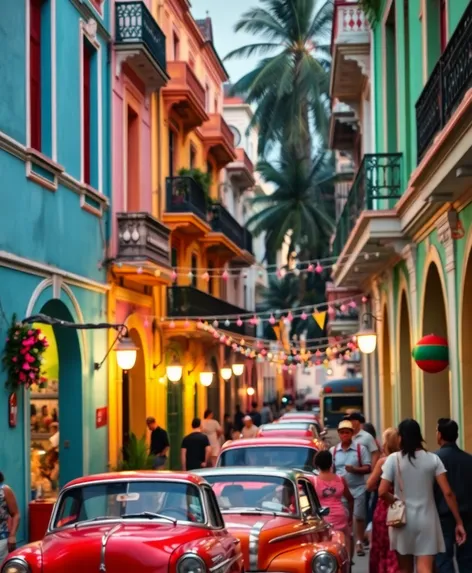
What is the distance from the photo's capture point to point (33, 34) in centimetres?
1767

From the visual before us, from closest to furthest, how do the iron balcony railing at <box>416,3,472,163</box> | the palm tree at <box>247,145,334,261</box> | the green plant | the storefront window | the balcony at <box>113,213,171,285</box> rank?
the iron balcony railing at <box>416,3,472,163</box> → the storefront window → the green plant → the balcony at <box>113,213,171,285</box> → the palm tree at <box>247,145,334,261</box>

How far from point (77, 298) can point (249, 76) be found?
29.7m

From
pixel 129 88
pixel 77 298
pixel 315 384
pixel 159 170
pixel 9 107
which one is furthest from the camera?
pixel 315 384

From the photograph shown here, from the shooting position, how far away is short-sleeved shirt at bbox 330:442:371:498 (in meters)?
14.7

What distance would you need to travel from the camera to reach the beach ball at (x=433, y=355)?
592 inches

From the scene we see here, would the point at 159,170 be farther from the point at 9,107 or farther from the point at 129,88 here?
the point at 9,107

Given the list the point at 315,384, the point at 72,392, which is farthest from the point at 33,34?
the point at 315,384

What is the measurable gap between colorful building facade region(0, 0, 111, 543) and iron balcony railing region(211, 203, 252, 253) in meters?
13.3

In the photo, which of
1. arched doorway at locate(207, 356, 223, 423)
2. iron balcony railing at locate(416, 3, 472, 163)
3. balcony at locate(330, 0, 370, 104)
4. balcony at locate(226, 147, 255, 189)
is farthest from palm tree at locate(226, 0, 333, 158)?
iron balcony railing at locate(416, 3, 472, 163)

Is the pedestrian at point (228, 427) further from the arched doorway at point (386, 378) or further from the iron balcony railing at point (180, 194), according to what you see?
the arched doorway at point (386, 378)

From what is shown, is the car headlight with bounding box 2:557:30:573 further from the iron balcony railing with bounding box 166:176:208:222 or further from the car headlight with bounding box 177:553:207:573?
the iron balcony railing with bounding box 166:176:208:222

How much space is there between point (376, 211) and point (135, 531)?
1086cm

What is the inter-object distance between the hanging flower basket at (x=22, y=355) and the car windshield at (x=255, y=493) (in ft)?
15.8

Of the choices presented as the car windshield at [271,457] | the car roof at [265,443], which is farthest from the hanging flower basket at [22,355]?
the car windshield at [271,457]
